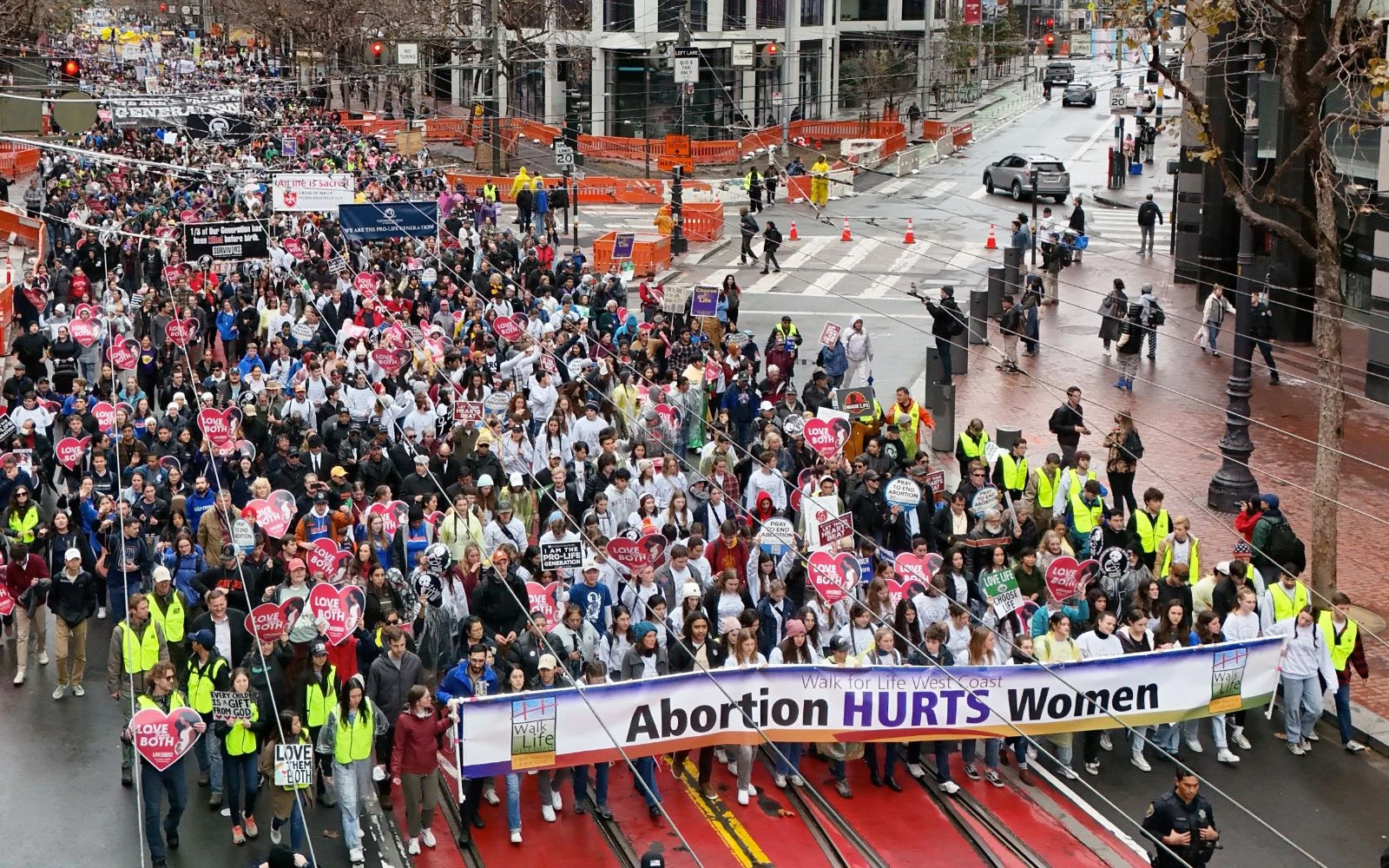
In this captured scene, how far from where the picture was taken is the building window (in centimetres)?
6638

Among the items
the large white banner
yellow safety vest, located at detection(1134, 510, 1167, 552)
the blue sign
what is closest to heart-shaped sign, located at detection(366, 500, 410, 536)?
yellow safety vest, located at detection(1134, 510, 1167, 552)

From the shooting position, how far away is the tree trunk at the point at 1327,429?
59.4ft

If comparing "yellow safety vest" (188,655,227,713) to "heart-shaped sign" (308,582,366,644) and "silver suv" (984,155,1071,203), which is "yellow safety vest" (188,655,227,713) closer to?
"heart-shaped sign" (308,582,366,644)

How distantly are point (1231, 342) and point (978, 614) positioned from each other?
18.8m

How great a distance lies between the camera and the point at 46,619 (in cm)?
1762

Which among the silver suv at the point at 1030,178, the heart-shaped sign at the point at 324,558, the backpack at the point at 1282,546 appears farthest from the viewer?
the silver suv at the point at 1030,178

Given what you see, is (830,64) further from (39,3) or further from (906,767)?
(906,767)

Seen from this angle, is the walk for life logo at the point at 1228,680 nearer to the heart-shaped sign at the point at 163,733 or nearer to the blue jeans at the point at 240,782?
the blue jeans at the point at 240,782

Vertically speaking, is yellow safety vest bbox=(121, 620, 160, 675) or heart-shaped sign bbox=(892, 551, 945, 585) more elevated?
heart-shaped sign bbox=(892, 551, 945, 585)

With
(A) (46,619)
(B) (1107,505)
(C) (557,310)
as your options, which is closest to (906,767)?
(B) (1107,505)

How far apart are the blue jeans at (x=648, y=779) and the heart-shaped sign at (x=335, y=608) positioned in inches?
99.7

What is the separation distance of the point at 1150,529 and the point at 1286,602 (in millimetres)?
2292

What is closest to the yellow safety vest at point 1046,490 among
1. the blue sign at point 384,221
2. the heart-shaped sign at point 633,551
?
the heart-shaped sign at point 633,551

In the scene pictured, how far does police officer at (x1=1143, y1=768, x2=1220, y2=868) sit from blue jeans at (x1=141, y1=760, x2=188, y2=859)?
6.86 meters
